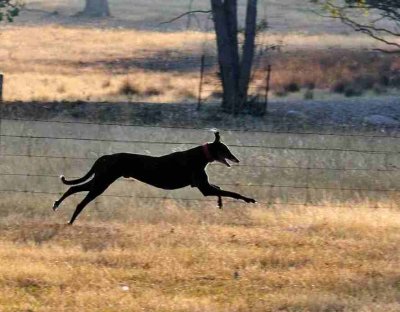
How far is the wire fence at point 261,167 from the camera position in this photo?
1405cm

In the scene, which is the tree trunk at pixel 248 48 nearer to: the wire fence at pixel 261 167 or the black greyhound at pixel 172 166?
the wire fence at pixel 261 167

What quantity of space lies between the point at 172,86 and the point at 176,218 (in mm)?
19790

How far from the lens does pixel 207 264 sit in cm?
971

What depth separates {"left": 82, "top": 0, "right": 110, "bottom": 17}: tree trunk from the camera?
2468 inches

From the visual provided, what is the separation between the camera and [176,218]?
39.6ft

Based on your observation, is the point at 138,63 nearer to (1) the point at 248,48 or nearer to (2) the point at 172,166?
(1) the point at 248,48

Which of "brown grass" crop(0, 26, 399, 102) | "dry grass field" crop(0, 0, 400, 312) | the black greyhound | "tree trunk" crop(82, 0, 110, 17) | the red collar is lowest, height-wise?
"tree trunk" crop(82, 0, 110, 17)

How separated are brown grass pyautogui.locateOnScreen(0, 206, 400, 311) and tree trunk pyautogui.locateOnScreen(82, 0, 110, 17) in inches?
2024

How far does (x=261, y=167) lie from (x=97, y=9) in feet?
159

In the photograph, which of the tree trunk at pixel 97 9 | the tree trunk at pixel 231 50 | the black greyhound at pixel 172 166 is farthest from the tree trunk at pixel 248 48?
the tree trunk at pixel 97 9

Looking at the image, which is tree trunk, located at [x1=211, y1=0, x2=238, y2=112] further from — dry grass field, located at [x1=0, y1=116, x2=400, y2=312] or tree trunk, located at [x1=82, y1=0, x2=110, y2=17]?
tree trunk, located at [x1=82, y1=0, x2=110, y2=17]

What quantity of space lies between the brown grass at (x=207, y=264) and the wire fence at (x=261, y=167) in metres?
1.71

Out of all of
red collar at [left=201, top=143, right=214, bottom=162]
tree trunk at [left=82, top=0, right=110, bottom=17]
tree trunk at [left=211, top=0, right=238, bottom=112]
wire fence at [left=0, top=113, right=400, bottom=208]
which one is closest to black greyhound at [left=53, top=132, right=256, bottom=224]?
red collar at [left=201, top=143, right=214, bottom=162]

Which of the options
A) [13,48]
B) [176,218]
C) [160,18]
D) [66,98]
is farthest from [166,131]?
[160,18]
